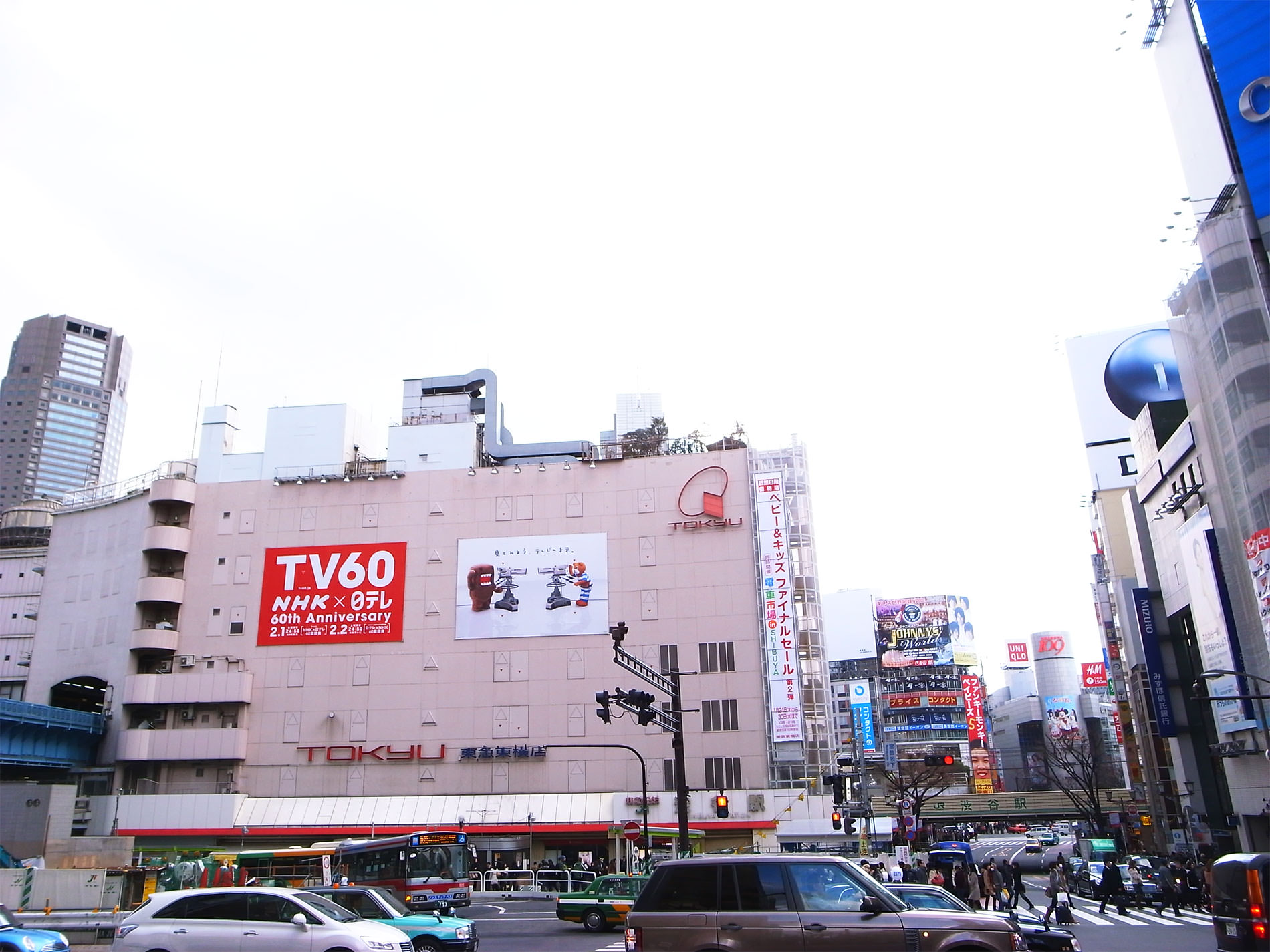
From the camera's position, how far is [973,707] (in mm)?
146625

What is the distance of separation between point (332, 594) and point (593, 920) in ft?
130

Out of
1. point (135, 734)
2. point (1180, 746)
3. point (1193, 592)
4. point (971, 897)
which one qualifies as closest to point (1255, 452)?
point (1193, 592)

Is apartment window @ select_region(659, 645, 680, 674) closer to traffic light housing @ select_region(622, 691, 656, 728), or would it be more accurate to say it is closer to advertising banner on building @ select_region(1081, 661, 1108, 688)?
traffic light housing @ select_region(622, 691, 656, 728)

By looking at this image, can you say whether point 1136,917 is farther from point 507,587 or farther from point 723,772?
point 507,587

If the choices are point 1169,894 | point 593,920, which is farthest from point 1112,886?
point 593,920

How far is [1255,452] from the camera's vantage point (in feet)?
123

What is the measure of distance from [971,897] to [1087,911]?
26.8 ft

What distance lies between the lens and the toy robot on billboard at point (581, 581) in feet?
193

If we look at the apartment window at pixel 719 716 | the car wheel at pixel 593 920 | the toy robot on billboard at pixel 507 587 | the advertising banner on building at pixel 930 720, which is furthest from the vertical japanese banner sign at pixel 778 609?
the advertising banner on building at pixel 930 720

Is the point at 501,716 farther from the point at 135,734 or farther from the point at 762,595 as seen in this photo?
the point at 135,734

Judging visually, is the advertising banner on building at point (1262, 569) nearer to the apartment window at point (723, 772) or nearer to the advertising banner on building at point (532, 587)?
the apartment window at point (723, 772)

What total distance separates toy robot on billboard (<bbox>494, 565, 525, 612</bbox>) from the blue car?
42660 mm

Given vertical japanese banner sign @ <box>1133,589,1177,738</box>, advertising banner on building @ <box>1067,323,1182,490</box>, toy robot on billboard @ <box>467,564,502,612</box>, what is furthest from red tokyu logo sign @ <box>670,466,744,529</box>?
advertising banner on building @ <box>1067,323,1182,490</box>

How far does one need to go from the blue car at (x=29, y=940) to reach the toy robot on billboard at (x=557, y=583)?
1673 inches
